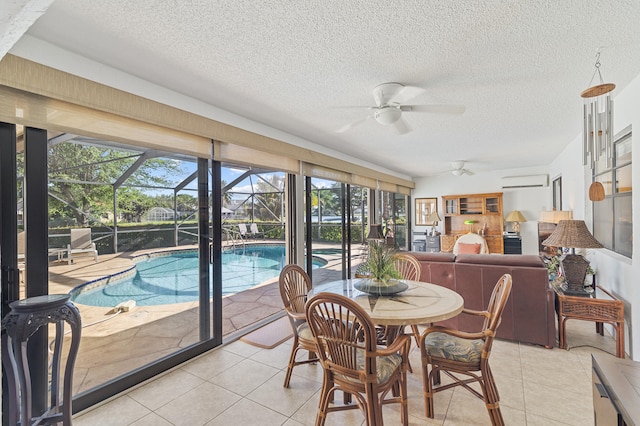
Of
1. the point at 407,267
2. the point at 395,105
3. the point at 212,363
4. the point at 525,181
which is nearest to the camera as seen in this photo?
the point at 395,105

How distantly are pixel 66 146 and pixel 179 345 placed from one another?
1.98 metres

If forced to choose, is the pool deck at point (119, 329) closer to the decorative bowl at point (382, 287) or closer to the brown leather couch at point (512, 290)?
the decorative bowl at point (382, 287)

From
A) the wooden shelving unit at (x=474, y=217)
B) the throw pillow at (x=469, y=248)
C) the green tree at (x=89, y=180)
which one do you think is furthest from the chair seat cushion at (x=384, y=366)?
the wooden shelving unit at (x=474, y=217)

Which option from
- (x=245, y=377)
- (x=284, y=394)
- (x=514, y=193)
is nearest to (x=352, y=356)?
(x=284, y=394)

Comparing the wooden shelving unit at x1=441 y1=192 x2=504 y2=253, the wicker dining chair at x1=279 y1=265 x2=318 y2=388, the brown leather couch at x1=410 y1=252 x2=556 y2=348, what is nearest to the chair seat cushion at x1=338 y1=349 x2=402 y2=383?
the wicker dining chair at x1=279 y1=265 x2=318 y2=388

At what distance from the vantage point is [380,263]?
7.34 ft

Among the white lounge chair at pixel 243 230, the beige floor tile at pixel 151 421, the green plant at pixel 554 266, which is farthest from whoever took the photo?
the white lounge chair at pixel 243 230

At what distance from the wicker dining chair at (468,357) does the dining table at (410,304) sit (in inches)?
6.9

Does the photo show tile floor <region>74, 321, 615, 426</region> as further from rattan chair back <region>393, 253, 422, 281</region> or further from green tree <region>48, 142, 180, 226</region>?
green tree <region>48, 142, 180, 226</region>

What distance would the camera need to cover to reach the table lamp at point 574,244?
2.72 meters

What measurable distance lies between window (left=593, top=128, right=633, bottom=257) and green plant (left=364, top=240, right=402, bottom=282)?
6.83ft

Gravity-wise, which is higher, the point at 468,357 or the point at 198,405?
the point at 468,357

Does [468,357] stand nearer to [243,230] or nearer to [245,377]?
[245,377]

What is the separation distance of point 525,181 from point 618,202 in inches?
180
